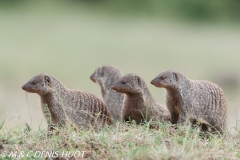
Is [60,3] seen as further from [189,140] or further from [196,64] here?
[189,140]

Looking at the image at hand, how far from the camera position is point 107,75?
732cm

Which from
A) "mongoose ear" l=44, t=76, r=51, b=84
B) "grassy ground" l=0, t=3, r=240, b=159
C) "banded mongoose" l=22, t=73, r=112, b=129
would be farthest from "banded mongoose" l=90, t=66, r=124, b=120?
"mongoose ear" l=44, t=76, r=51, b=84

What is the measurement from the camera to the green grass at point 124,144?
4.26 metres

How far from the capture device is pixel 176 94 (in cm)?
595

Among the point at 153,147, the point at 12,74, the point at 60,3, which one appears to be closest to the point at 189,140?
the point at 153,147

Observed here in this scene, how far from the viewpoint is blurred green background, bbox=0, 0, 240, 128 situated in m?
14.6

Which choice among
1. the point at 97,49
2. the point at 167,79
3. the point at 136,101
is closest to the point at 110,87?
the point at 136,101

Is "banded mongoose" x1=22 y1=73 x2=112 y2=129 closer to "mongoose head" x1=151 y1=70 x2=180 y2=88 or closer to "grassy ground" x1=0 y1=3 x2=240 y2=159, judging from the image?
"grassy ground" x1=0 y1=3 x2=240 y2=159

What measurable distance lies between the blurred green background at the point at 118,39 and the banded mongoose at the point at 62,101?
6258 millimetres

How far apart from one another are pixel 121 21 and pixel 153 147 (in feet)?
51.8

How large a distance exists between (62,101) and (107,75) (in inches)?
71.0

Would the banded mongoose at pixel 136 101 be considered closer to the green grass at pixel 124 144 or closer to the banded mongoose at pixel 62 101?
the banded mongoose at pixel 62 101

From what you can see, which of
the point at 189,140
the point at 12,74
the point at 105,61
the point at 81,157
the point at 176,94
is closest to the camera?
the point at 81,157

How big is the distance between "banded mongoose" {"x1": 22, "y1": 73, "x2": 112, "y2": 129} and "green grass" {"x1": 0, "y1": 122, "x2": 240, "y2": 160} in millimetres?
642
